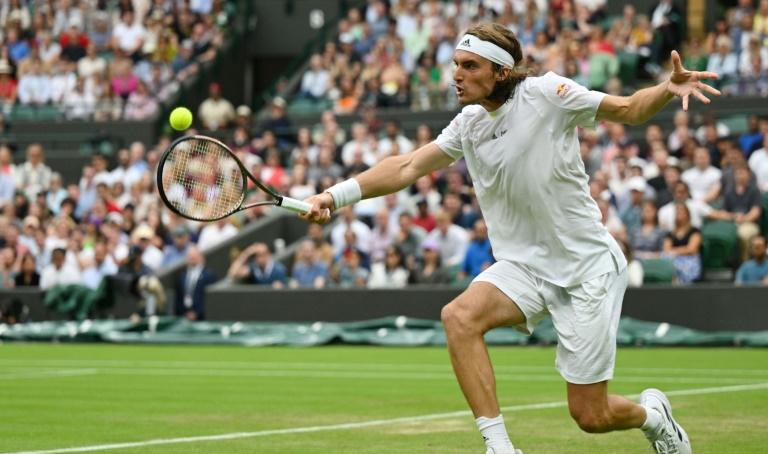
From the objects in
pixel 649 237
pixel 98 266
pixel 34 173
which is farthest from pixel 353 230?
pixel 34 173

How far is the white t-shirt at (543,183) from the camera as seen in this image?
21.6ft

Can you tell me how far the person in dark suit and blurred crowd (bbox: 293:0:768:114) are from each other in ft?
15.7

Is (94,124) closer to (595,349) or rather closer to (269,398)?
(269,398)

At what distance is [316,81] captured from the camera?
2641 cm

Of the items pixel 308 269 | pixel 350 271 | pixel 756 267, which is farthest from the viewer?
pixel 308 269

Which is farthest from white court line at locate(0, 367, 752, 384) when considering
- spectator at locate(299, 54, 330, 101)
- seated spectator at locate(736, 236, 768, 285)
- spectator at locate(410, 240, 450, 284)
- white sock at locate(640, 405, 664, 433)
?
spectator at locate(299, 54, 330, 101)

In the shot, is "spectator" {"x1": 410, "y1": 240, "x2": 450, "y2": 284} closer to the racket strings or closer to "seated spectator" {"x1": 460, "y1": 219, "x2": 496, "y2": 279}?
"seated spectator" {"x1": 460, "y1": 219, "x2": 496, "y2": 279}

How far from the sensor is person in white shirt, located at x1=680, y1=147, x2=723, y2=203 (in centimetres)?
1834

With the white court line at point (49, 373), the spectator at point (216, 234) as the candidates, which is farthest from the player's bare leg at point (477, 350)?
the spectator at point (216, 234)

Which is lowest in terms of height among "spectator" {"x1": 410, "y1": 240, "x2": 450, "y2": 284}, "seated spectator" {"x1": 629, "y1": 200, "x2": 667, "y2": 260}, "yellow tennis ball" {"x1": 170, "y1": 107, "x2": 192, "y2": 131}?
"spectator" {"x1": 410, "y1": 240, "x2": 450, "y2": 284}

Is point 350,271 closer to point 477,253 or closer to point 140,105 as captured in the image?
point 477,253

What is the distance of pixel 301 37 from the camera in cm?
3219

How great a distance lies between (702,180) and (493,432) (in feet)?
41.9

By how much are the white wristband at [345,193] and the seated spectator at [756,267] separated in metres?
10.8
